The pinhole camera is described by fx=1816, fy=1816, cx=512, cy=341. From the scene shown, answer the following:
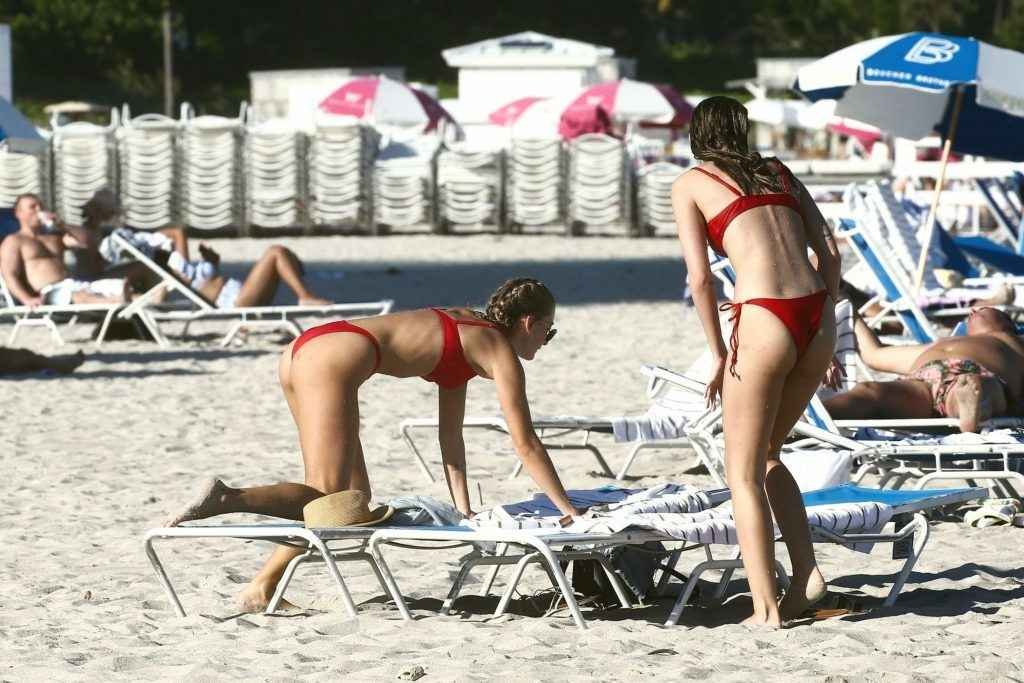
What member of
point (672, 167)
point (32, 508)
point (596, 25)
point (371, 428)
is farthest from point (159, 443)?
point (596, 25)

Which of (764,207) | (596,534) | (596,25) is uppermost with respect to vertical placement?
(764,207)

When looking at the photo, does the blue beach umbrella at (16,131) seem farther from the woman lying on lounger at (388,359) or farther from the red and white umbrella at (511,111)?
the red and white umbrella at (511,111)

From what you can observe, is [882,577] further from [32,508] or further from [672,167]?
[672,167]

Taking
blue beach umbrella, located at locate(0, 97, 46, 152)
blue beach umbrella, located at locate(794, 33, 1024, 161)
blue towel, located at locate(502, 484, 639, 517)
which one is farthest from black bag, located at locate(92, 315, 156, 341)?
blue towel, located at locate(502, 484, 639, 517)

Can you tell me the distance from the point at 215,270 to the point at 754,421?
8092 mm

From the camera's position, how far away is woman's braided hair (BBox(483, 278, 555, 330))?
4.36m

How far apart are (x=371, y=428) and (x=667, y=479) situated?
177cm

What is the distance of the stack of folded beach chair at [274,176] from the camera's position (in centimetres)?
2250

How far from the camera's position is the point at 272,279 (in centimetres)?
1129

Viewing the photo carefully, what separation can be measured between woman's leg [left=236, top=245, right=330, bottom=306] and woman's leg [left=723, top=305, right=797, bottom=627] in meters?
7.28

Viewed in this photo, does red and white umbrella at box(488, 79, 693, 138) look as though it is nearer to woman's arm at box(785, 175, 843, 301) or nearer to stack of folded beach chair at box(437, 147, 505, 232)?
stack of folded beach chair at box(437, 147, 505, 232)

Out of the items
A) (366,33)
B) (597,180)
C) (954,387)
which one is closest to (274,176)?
(597,180)

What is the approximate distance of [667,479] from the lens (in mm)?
6680

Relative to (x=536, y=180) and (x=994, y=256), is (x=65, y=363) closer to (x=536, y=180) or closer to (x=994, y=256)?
(x=994, y=256)
